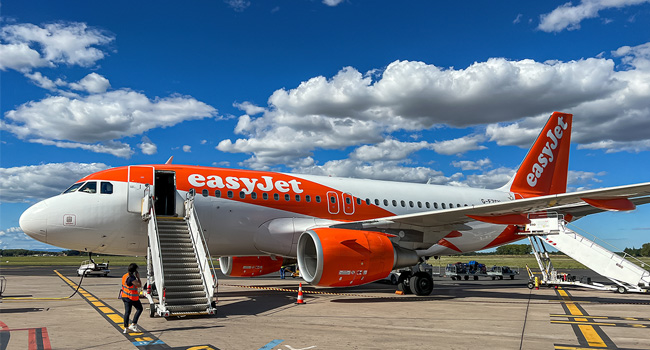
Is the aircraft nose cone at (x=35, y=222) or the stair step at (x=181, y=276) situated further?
the aircraft nose cone at (x=35, y=222)

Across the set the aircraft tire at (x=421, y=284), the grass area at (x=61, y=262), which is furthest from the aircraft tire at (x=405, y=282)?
the grass area at (x=61, y=262)

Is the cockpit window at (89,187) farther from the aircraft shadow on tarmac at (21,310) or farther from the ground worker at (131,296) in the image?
the ground worker at (131,296)

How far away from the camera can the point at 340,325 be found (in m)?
10.3

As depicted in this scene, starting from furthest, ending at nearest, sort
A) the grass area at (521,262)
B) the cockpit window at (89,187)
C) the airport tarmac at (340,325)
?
the grass area at (521,262) < the cockpit window at (89,187) < the airport tarmac at (340,325)

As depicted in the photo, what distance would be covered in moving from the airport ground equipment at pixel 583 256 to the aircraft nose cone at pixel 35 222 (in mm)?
17736

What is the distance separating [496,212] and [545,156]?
965 cm

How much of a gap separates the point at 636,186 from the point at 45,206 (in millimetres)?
16059

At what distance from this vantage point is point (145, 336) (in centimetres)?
891

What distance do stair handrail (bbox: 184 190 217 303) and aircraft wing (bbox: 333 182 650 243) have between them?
4.92 m

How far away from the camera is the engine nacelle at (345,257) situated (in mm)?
13664

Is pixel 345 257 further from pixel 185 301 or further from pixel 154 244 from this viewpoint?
pixel 154 244

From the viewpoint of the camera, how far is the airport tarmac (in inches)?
328

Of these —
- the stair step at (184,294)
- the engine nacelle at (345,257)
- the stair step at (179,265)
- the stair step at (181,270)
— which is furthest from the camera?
the engine nacelle at (345,257)

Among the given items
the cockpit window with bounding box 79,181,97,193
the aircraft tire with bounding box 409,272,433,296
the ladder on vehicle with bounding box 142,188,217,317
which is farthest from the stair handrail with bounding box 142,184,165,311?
the aircraft tire with bounding box 409,272,433,296
